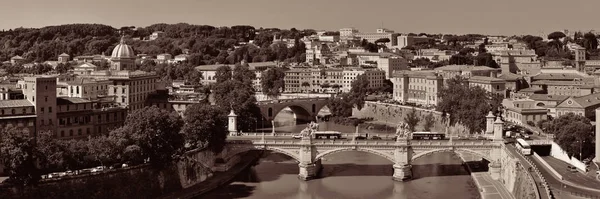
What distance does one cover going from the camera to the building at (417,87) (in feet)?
231

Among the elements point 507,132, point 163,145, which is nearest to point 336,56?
point 507,132

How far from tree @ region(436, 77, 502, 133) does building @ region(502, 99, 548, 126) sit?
1026mm

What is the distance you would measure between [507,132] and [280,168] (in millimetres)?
13210

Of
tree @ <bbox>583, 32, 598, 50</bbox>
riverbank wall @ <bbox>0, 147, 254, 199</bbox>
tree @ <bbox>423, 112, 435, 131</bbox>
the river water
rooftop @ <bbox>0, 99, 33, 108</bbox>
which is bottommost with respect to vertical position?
the river water

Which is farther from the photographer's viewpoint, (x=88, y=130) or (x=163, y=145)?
(x=88, y=130)

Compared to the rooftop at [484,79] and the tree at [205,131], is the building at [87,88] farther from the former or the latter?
the rooftop at [484,79]

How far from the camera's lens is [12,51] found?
359ft

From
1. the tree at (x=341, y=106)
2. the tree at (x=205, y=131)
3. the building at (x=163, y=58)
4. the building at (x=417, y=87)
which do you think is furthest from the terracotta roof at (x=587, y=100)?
the building at (x=163, y=58)

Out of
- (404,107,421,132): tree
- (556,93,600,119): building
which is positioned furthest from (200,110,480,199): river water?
(404,107,421,132): tree

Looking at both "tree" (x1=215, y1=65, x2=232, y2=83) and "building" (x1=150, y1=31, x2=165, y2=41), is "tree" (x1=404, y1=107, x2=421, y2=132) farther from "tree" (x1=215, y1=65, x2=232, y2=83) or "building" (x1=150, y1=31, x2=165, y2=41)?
"building" (x1=150, y1=31, x2=165, y2=41)

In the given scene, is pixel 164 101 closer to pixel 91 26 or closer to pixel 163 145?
pixel 163 145

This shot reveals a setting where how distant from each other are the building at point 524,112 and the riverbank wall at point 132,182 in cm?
2288

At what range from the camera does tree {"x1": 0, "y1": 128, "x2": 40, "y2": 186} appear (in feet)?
90.8

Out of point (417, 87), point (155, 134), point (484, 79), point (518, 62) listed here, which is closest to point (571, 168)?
point (155, 134)
